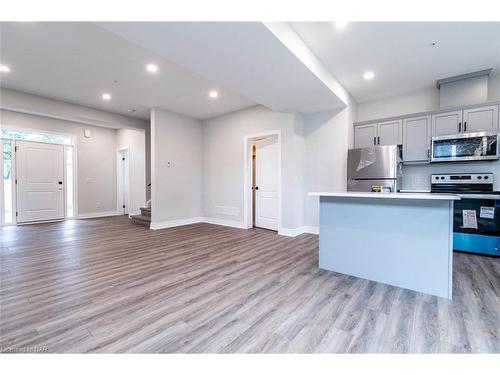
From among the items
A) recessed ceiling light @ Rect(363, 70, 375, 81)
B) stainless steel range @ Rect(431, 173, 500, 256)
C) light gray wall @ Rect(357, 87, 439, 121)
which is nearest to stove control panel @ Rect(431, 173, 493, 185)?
stainless steel range @ Rect(431, 173, 500, 256)

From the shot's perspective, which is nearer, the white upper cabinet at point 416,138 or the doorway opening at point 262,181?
the white upper cabinet at point 416,138

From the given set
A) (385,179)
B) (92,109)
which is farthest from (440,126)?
(92,109)

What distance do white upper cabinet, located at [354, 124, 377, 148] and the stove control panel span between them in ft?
3.97

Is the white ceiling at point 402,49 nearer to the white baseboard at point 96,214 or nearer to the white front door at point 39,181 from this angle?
the white front door at point 39,181

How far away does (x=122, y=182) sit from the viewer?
7.66m

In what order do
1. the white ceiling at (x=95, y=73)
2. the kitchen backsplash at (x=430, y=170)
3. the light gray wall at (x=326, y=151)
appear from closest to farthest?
1. the white ceiling at (x=95, y=73)
2. the kitchen backsplash at (x=430, y=170)
3. the light gray wall at (x=326, y=151)

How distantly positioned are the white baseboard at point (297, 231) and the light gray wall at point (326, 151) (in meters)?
0.09

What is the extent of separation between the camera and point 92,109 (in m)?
5.54

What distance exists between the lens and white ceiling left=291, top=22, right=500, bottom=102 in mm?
2619

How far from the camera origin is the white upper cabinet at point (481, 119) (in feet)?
11.5

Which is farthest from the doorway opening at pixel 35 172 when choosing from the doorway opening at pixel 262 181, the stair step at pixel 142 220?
the doorway opening at pixel 262 181

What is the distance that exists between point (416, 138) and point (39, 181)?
8.85 m
